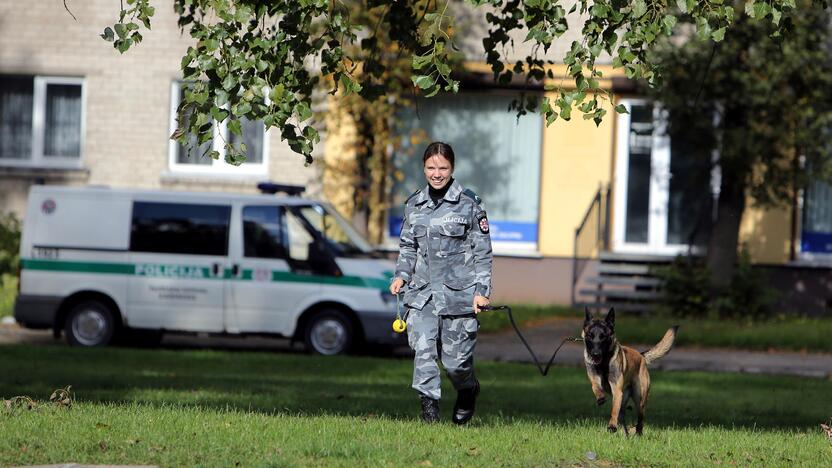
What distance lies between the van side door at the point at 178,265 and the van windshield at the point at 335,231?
3.36ft

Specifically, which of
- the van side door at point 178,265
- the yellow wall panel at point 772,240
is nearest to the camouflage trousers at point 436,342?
the van side door at point 178,265

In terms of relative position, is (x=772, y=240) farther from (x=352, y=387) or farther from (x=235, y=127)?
(x=235, y=127)

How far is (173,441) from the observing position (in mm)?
7867

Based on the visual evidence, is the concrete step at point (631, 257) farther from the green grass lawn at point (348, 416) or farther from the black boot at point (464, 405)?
the black boot at point (464, 405)

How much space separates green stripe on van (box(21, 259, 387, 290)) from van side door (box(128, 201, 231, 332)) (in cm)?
1

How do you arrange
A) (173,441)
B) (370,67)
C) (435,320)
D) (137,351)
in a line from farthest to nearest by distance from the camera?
(137,351) → (370,67) → (435,320) → (173,441)

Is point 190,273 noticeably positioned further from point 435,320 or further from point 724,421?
point 435,320

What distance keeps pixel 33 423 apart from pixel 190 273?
366 inches

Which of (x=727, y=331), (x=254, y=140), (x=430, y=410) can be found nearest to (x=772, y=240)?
(x=727, y=331)

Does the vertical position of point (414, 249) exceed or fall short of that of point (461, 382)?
it exceeds it

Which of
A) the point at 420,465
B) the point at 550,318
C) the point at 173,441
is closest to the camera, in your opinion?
the point at 420,465

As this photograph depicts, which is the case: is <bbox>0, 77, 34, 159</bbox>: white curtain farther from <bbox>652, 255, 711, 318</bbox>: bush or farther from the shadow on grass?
<bbox>652, 255, 711, 318</bbox>: bush

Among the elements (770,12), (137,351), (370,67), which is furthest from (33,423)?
(137,351)

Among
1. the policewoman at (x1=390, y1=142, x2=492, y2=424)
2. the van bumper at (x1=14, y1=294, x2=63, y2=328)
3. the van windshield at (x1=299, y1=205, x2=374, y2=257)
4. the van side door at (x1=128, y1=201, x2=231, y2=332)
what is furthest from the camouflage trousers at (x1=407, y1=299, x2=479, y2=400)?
the van bumper at (x1=14, y1=294, x2=63, y2=328)
